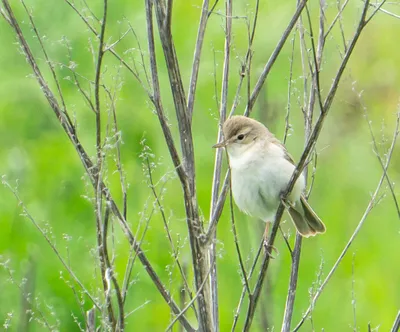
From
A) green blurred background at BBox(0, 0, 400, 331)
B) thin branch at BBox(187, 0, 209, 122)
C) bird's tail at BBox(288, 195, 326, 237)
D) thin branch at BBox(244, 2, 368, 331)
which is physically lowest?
thin branch at BBox(244, 2, 368, 331)

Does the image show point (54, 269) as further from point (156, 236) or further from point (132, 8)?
point (132, 8)

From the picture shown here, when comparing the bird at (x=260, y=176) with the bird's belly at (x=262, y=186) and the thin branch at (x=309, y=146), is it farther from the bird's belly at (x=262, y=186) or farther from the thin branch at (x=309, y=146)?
the thin branch at (x=309, y=146)

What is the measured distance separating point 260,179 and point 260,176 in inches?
0.6

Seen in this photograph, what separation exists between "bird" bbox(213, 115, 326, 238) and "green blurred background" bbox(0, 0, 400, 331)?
0.51 meters

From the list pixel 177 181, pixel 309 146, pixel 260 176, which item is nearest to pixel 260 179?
pixel 260 176

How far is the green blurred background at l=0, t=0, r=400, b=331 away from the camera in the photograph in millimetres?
5078

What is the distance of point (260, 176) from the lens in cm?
349

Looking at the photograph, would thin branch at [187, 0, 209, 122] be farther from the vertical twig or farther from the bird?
the bird

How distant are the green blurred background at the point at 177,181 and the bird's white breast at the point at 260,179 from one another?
57 cm

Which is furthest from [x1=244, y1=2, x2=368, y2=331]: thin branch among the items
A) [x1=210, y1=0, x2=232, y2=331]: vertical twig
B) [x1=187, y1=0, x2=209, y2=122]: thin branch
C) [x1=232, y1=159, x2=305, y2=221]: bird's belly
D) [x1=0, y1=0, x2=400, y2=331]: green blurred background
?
[x1=0, y1=0, x2=400, y2=331]: green blurred background

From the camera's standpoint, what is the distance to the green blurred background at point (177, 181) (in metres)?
5.08

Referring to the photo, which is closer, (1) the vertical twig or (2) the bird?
(1) the vertical twig

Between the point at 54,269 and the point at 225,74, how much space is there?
2625 millimetres

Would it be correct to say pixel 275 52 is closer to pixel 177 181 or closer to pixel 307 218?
pixel 307 218
